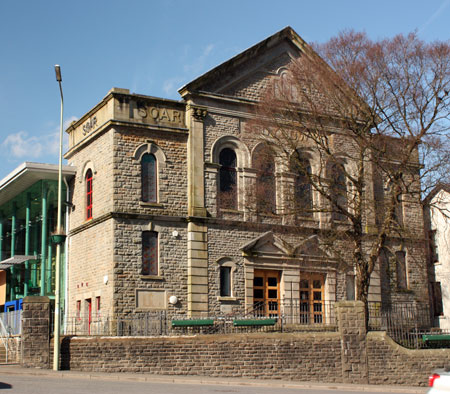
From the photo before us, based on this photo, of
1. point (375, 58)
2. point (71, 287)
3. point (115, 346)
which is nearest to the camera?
point (115, 346)

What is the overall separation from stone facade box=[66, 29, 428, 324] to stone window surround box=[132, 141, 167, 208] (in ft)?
0.15

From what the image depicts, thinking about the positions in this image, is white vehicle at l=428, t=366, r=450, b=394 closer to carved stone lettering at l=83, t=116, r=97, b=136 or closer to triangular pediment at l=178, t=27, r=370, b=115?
triangular pediment at l=178, t=27, r=370, b=115

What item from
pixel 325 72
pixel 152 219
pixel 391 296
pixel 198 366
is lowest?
pixel 198 366

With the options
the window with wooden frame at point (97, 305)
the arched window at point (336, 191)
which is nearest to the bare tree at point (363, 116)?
the arched window at point (336, 191)

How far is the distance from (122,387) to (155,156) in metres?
13.6

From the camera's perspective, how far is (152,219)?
1183 inches

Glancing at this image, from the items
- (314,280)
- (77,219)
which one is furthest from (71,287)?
(314,280)

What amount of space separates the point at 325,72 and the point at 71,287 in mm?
15147

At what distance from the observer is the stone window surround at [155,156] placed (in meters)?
30.3

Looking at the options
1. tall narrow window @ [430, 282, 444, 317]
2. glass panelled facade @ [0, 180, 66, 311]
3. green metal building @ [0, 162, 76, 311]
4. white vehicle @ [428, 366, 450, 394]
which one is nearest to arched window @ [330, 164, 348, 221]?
tall narrow window @ [430, 282, 444, 317]

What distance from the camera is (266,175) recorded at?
32.9 m

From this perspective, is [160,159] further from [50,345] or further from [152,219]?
[50,345]

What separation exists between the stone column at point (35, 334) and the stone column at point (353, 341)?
10.1 metres

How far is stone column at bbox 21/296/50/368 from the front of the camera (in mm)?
23406
